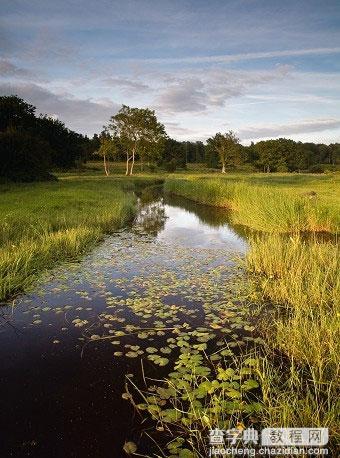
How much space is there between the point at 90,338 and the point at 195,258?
247 inches

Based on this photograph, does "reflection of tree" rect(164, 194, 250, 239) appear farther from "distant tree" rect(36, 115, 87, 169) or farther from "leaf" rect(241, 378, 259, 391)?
"distant tree" rect(36, 115, 87, 169)

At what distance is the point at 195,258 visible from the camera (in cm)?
1226

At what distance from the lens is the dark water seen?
4.25 metres

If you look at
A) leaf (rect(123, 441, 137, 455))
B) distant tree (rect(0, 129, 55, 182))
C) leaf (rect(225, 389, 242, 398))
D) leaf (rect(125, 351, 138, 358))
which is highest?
distant tree (rect(0, 129, 55, 182))

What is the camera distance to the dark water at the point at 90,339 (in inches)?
167

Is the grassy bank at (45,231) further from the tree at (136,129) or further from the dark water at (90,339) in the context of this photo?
the tree at (136,129)

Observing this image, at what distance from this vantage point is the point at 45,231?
12.3m

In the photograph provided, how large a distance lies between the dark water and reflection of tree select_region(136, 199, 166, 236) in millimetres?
5102

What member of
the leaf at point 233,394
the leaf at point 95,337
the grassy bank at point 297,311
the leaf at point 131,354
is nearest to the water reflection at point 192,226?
the grassy bank at point 297,311

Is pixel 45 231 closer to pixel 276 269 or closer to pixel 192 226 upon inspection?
pixel 276 269

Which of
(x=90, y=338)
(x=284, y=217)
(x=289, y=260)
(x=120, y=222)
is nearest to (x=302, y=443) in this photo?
(x=90, y=338)

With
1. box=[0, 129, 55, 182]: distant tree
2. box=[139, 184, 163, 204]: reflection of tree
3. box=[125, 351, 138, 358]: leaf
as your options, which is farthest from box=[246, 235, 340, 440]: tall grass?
box=[0, 129, 55, 182]: distant tree

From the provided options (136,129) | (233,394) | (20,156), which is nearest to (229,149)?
(136,129)

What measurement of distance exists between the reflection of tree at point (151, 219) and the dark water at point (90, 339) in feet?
16.7
